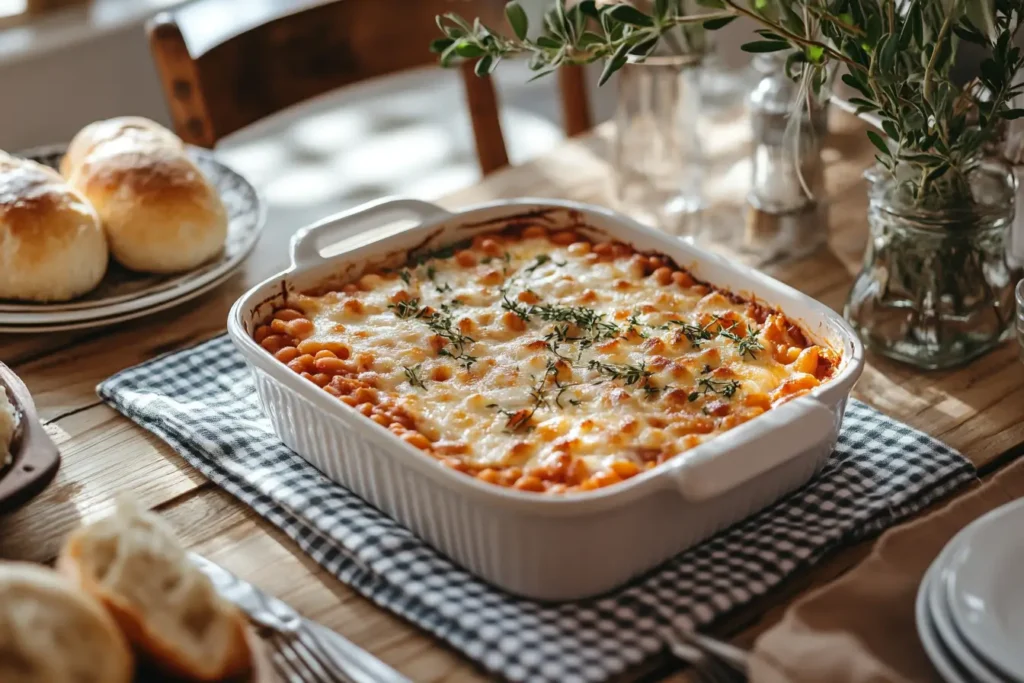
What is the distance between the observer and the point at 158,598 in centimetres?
98

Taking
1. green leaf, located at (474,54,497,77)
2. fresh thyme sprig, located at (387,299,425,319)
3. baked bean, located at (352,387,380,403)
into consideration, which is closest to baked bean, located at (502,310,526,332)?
fresh thyme sprig, located at (387,299,425,319)

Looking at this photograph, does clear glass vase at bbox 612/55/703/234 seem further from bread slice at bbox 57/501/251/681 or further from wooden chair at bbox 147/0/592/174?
bread slice at bbox 57/501/251/681

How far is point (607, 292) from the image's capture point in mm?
1615

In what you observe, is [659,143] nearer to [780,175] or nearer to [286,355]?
[780,175]

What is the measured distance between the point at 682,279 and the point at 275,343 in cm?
56

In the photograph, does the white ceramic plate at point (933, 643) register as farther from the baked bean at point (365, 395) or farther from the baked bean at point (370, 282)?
the baked bean at point (370, 282)

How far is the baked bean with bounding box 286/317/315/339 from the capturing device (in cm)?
152

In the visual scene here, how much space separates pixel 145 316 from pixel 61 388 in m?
0.21

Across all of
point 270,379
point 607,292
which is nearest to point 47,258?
point 270,379

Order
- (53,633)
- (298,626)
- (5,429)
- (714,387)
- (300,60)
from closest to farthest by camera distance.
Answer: (53,633) → (298,626) → (5,429) → (714,387) → (300,60)

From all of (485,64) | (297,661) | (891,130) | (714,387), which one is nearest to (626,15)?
(485,64)

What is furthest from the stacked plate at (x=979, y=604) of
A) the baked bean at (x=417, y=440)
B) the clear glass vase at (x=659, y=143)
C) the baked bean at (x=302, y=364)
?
the clear glass vase at (x=659, y=143)

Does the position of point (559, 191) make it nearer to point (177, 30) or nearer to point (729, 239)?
point (729, 239)

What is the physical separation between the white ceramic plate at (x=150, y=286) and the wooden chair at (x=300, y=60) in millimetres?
221
